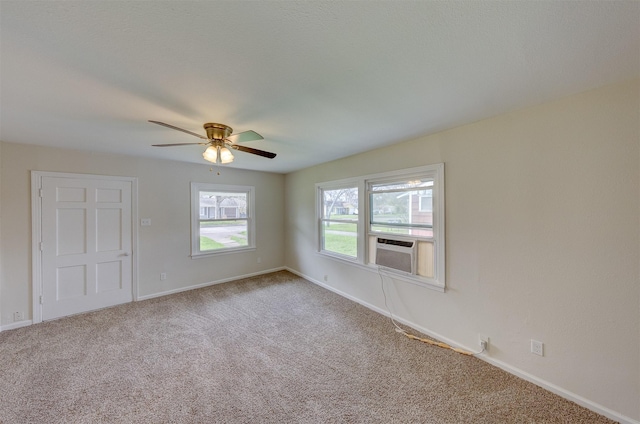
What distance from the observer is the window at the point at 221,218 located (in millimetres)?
4234

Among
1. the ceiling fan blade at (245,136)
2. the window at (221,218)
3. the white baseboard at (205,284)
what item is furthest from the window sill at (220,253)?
the ceiling fan blade at (245,136)

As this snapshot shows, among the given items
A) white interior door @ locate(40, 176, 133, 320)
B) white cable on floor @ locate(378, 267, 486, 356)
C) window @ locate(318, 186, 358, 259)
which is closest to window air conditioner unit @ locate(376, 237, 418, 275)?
white cable on floor @ locate(378, 267, 486, 356)

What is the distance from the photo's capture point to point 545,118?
1843 millimetres

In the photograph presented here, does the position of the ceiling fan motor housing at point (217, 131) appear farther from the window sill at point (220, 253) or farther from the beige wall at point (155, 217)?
the window sill at point (220, 253)

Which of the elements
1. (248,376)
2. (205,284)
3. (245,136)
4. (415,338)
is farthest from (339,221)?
(205,284)

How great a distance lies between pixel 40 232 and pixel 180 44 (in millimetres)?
3654

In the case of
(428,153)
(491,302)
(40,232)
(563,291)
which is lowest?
(491,302)

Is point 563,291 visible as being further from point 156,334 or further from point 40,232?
point 40,232

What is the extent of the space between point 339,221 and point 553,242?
2671mm

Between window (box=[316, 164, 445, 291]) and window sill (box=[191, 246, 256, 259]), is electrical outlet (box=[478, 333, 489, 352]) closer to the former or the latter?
window (box=[316, 164, 445, 291])

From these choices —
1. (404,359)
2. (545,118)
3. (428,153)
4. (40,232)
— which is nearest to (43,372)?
(40,232)

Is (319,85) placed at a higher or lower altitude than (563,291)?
higher

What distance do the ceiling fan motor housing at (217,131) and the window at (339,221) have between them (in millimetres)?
2121

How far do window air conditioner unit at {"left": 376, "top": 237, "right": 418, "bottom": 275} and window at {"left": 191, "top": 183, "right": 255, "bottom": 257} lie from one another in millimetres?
2883
